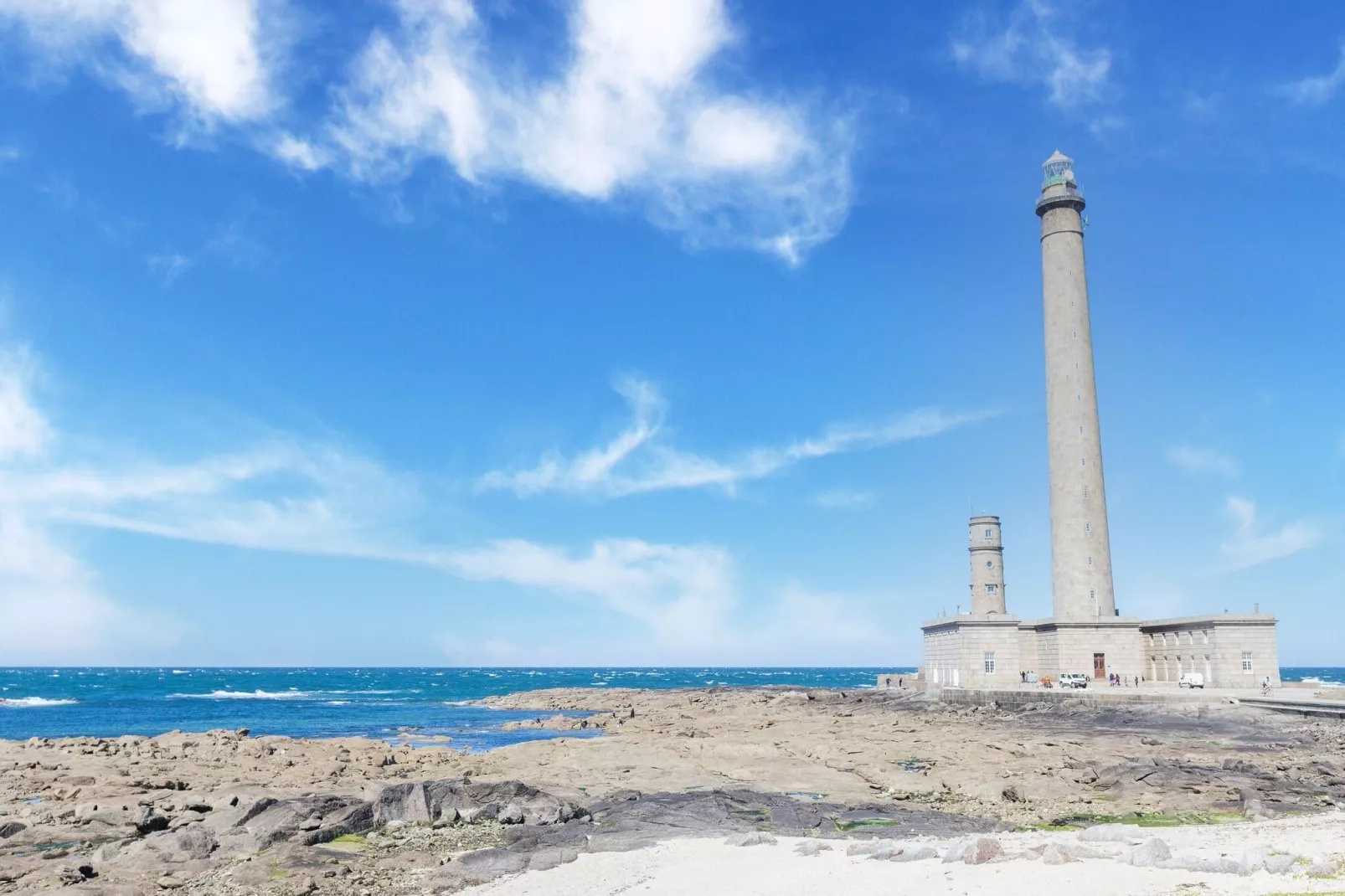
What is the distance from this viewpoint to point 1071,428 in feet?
202

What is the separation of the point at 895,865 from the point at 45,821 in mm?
19306

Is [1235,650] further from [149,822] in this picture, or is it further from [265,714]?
[265,714]

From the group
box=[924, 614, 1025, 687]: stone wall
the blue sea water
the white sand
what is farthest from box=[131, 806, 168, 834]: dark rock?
box=[924, 614, 1025, 687]: stone wall

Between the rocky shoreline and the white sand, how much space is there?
52.0 inches

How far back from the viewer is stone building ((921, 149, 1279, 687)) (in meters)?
53.2

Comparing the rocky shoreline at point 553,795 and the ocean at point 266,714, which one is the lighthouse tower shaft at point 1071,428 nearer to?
the rocky shoreline at point 553,795

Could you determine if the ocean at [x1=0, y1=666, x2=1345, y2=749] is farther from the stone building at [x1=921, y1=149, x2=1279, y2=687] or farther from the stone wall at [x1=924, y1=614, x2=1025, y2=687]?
the stone building at [x1=921, y1=149, x2=1279, y2=687]

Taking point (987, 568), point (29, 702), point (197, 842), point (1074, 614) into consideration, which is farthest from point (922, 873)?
point (29, 702)

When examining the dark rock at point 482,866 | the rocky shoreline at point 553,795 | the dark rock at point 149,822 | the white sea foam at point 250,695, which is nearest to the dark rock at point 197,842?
the rocky shoreline at point 553,795

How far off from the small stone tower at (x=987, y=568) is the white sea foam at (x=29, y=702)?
7925 cm

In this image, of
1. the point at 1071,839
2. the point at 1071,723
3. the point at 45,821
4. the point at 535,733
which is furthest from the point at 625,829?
the point at 535,733

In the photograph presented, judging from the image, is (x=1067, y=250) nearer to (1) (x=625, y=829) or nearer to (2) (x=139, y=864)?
(1) (x=625, y=829)

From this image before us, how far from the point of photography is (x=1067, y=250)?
210 feet

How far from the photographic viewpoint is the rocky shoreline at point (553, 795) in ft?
61.2
